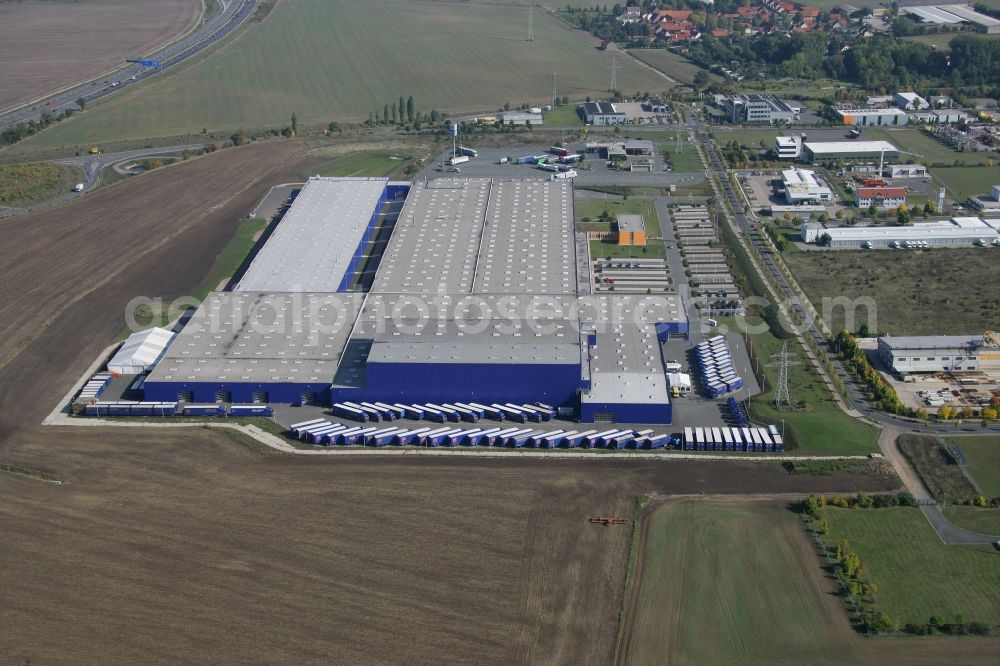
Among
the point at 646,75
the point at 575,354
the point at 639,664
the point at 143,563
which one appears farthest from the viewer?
the point at 646,75

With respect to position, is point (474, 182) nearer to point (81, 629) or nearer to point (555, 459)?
point (555, 459)

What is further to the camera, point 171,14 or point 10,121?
point 171,14

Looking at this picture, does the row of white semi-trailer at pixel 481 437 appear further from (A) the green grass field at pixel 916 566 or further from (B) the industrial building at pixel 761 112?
(B) the industrial building at pixel 761 112

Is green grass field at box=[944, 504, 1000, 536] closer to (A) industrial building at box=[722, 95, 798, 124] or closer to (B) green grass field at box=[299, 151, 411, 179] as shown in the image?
(B) green grass field at box=[299, 151, 411, 179]

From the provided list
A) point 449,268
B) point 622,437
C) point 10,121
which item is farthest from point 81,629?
point 10,121

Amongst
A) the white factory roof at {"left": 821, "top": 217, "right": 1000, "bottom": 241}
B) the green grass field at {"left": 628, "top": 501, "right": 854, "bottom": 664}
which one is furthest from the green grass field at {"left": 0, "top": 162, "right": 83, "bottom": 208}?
the green grass field at {"left": 628, "top": 501, "right": 854, "bottom": 664}

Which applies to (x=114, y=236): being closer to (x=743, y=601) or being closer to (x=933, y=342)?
(x=743, y=601)

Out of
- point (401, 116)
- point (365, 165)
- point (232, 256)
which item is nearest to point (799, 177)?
point (365, 165)
